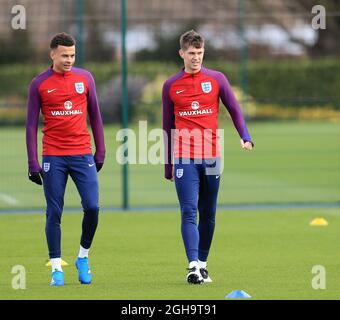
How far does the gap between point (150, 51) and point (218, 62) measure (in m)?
1.96

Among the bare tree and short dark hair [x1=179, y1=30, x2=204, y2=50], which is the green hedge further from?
short dark hair [x1=179, y1=30, x2=204, y2=50]

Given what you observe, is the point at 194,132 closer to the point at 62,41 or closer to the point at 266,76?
the point at 62,41

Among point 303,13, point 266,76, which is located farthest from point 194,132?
point 266,76

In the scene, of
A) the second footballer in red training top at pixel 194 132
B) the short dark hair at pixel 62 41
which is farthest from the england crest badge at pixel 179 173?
the short dark hair at pixel 62 41

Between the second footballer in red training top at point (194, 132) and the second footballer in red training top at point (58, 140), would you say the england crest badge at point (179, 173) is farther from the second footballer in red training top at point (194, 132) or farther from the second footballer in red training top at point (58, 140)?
the second footballer in red training top at point (58, 140)

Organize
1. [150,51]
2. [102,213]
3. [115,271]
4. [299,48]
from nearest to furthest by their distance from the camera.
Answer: [115,271] → [102,213] → [299,48] → [150,51]

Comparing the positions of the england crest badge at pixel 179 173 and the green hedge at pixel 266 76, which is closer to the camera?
the england crest badge at pixel 179 173

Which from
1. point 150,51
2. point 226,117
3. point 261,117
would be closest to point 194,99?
point 261,117

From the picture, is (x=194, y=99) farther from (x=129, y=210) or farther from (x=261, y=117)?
(x=261, y=117)

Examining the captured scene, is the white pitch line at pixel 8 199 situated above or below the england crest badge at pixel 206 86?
above

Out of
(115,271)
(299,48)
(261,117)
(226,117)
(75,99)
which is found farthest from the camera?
(299,48)

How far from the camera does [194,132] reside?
432 inches

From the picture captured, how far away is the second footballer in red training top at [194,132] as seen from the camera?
10922mm

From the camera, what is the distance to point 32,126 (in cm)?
1084
